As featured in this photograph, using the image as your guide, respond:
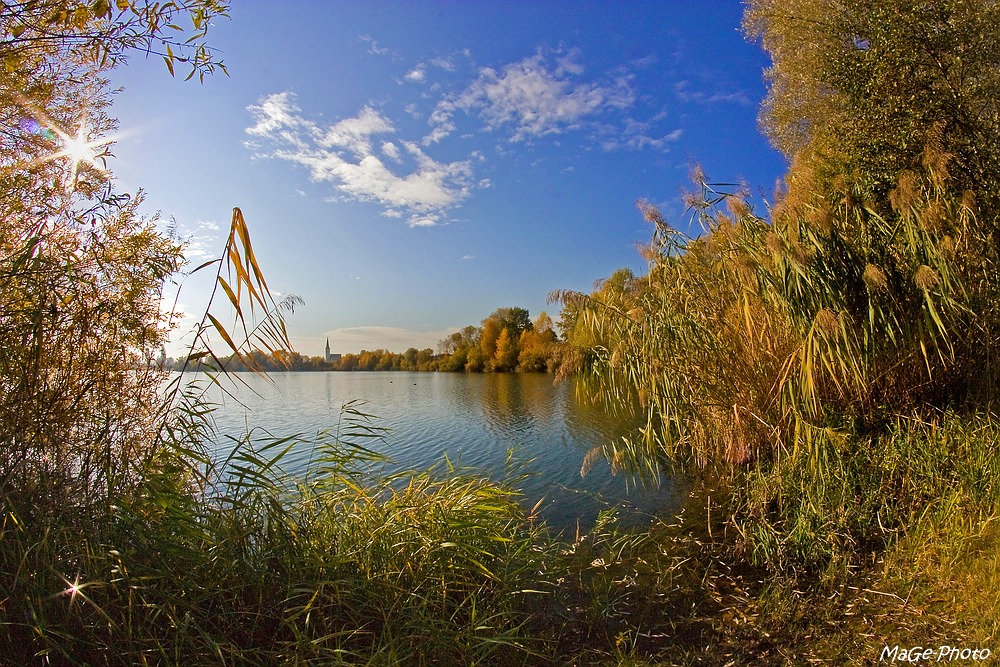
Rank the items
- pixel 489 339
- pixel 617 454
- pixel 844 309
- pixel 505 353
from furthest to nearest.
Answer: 1. pixel 489 339
2. pixel 505 353
3. pixel 617 454
4. pixel 844 309

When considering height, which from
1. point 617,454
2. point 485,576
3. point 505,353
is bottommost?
point 485,576

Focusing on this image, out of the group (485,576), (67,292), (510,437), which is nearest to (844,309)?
(485,576)

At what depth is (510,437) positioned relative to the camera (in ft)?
40.2

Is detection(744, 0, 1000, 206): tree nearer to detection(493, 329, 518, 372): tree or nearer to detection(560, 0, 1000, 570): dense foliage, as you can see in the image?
detection(560, 0, 1000, 570): dense foliage

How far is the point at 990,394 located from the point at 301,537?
5.96 m

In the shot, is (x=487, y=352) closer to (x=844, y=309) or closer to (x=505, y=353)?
(x=505, y=353)

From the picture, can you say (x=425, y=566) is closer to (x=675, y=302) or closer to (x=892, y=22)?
(x=675, y=302)

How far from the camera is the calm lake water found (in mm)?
6484

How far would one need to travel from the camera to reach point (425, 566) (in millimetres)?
3082

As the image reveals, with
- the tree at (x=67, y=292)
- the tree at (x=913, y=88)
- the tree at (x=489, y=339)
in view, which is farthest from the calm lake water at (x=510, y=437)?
the tree at (x=489, y=339)

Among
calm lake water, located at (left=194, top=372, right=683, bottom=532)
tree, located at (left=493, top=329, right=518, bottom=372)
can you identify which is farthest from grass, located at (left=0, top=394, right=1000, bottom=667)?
tree, located at (left=493, top=329, right=518, bottom=372)

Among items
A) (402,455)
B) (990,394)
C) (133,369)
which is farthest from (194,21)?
(402,455)

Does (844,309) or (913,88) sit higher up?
(913,88)

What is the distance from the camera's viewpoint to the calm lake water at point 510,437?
6484 mm
